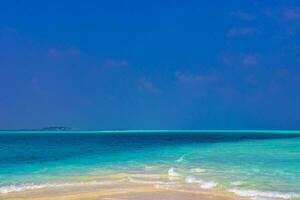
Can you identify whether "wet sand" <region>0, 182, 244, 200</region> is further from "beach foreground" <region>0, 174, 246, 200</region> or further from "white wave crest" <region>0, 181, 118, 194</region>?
"white wave crest" <region>0, 181, 118, 194</region>

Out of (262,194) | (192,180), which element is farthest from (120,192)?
(262,194)

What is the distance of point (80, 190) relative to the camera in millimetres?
16734

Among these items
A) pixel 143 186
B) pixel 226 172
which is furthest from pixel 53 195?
pixel 226 172

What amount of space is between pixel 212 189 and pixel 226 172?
19.7 feet

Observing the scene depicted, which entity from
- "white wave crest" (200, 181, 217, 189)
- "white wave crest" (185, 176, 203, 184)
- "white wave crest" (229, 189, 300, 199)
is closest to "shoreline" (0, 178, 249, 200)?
"white wave crest" (229, 189, 300, 199)

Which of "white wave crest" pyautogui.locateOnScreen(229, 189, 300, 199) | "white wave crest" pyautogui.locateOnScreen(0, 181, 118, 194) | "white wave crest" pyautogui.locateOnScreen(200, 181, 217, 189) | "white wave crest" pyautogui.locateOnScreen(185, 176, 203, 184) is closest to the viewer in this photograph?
"white wave crest" pyautogui.locateOnScreen(229, 189, 300, 199)

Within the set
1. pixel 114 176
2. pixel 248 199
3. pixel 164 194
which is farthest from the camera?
→ pixel 114 176

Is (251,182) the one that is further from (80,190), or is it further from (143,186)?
(80,190)

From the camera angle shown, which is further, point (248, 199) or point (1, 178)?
point (1, 178)

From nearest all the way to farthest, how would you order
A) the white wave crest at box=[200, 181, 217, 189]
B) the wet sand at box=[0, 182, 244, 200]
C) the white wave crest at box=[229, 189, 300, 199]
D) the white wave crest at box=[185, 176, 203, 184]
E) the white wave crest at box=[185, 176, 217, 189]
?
the white wave crest at box=[229, 189, 300, 199] → the wet sand at box=[0, 182, 244, 200] → the white wave crest at box=[200, 181, 217, 189] → the white wave crest at box=[185, 176, 217, 189] → the white wave crest at box=[185, 176, 203, 184]

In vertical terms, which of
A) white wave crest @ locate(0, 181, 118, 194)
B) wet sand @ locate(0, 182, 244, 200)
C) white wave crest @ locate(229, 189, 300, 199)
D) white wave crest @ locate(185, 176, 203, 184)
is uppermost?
white wave crest @ locate(0, 181, 118, 194)

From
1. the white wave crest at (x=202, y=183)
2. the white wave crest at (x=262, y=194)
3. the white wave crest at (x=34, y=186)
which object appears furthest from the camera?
the white wave crest at (x=34, y=186)

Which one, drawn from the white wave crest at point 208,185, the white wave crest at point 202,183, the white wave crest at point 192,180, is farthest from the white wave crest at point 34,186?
the white wave crest at point 208,185

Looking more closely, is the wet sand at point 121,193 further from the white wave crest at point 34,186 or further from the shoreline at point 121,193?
the white wave crest at point 34,186
